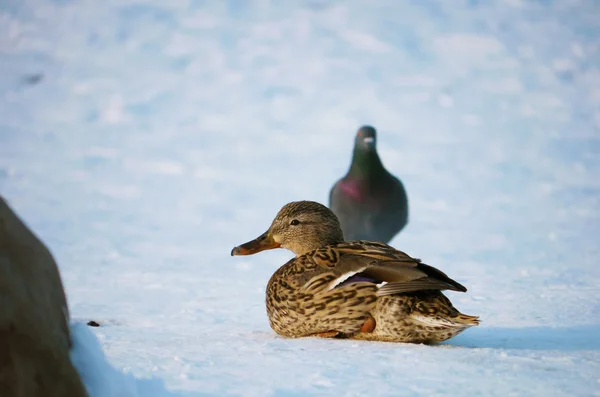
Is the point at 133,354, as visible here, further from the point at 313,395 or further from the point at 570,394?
the point at 570,394

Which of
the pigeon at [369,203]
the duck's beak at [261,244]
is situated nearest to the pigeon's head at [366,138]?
the pigeon at [369,203]

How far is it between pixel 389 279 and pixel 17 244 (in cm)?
139

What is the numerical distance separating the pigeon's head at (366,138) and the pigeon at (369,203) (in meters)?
0.18

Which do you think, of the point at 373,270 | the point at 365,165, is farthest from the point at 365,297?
the point at 365,165

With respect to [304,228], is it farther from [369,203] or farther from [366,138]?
[366,138]

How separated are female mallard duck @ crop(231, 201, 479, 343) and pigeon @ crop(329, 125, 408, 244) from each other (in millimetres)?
3022

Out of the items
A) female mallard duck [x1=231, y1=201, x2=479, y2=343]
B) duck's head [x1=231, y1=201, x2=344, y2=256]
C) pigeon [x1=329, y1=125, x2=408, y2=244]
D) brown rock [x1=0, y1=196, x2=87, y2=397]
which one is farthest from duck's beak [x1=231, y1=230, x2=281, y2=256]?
pigeon [x1=329, y1=125, x2=408, y2=244]

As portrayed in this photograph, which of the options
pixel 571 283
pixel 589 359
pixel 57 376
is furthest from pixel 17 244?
pixel 571 283

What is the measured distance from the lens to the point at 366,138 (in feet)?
22.7

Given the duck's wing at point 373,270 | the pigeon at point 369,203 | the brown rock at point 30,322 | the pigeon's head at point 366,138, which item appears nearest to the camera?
the brown rock at point 30,322

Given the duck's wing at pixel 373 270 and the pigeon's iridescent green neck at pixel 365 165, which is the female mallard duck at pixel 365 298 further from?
the pigeon's iridescent green neck at pixel 365 165

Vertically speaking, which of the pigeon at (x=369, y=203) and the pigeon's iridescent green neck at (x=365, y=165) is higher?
the pigeon's iridescent green neck at (x=365, y=165)

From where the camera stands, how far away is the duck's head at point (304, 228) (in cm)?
334

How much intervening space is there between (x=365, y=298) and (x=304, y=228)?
0.65 m
